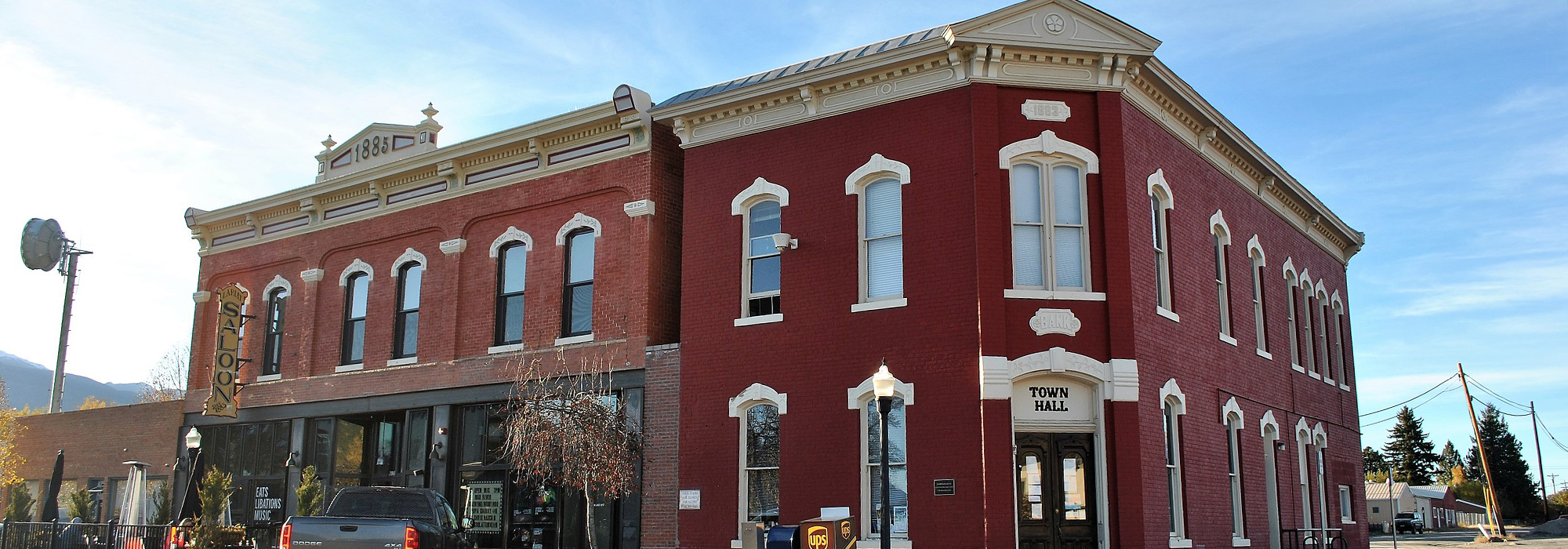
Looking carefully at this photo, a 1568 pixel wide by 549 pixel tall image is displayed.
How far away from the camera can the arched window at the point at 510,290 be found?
2373cm

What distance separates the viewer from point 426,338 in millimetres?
24875

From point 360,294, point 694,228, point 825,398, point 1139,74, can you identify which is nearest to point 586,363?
point 694,228

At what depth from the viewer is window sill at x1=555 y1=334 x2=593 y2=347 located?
2217 centimetres

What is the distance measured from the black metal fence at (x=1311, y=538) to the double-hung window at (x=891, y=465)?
9.10 meters

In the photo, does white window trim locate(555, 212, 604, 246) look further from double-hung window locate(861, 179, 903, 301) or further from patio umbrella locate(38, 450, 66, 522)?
patio umbrella locate(38, 450, 66, 522)

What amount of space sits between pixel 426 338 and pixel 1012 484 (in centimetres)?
1349

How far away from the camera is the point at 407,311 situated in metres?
25.7

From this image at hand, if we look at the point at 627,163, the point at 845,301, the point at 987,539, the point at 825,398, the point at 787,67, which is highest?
the point at 787,67

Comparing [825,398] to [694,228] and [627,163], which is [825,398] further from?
[627,163]

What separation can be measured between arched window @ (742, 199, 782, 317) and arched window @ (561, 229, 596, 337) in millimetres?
3840

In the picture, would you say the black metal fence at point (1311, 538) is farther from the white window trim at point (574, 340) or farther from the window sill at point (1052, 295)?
the white window trim at point (574, 340)

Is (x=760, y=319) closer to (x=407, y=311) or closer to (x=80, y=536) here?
(x=407, y=311)

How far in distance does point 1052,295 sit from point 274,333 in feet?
64.3

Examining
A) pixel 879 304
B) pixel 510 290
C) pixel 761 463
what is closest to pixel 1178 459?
pixel 879 304
